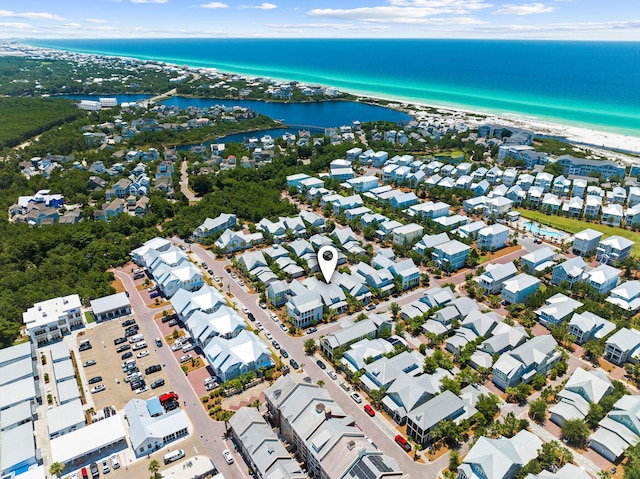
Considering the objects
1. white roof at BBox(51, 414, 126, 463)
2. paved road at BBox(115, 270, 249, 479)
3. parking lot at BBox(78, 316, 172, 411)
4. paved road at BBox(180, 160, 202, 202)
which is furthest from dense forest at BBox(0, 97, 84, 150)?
white roof at BBox(51, 414, 126, 463)

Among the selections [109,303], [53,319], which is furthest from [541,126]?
[53,319]

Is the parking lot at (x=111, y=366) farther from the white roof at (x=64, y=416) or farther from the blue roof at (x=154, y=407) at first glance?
the white roof at (x=64, y=416)

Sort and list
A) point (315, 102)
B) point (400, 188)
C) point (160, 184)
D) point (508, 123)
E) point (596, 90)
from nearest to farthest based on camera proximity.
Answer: point (160, 184)
point (400, 188)
point (508, 123)
point (315, 102)
point (596, 90)

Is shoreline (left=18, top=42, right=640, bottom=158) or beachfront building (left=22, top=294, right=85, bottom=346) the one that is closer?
beachfront building (left=22, top=294, right=85, bottom=346)

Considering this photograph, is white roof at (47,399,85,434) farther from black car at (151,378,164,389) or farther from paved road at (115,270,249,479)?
paved road at (115,270,249,479)

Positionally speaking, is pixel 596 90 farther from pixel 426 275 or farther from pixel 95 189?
pixel 95 189

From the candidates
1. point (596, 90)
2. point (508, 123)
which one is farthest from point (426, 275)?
point (596, 90)
